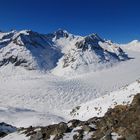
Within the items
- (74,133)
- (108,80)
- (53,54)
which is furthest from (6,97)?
(74,133)

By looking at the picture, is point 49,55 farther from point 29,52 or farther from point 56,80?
point 56,80

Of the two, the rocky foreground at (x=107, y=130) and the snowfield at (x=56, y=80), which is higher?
the snowfield at (x=56, y=80)

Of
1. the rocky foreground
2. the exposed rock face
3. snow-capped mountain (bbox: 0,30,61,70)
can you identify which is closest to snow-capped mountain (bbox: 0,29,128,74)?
snow-capped mountain (bbox: 0,30,61,70)

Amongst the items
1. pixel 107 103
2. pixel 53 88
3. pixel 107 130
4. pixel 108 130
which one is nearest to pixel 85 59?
pixel 53 88

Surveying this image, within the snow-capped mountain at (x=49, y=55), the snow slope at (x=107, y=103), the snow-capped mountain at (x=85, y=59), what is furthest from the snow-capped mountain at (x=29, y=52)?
the snow slope at (x=107, y=103)

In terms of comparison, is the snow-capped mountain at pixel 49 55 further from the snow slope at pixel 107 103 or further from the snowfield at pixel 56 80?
the snow slope at pixel 107 103

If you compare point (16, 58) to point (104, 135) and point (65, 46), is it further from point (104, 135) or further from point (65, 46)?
point (104, 135)
